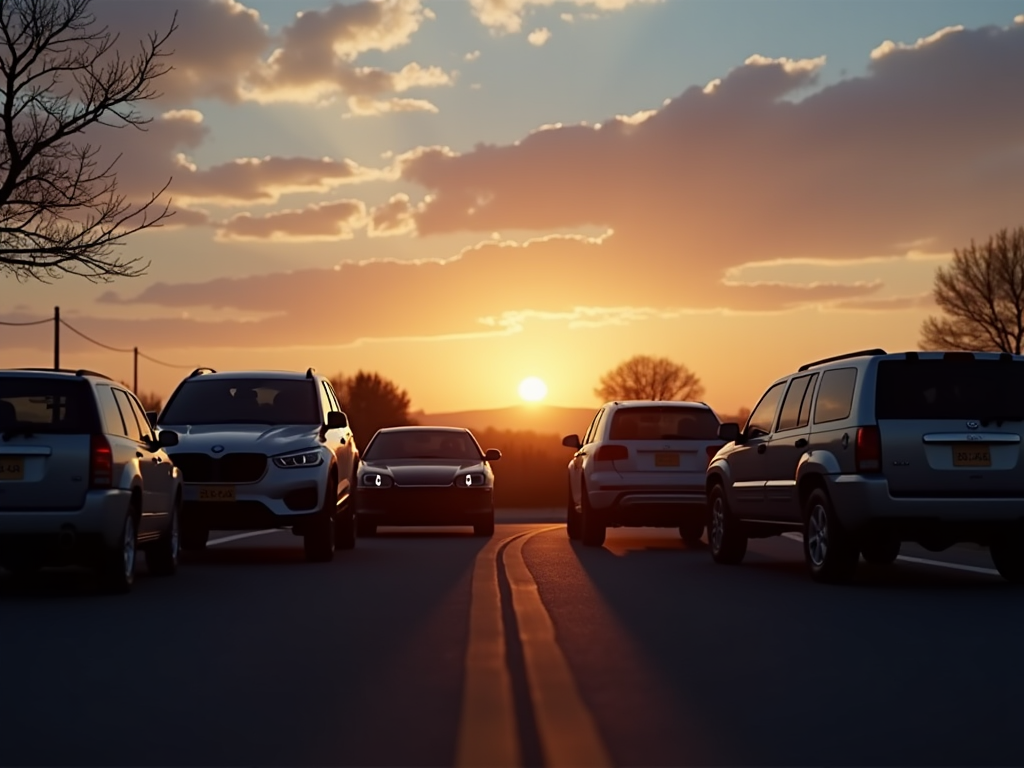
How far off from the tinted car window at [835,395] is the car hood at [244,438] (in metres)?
5.91

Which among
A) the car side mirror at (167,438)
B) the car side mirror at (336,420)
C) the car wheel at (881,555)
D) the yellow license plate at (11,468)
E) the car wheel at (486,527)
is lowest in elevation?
the car wheel at (486,527)

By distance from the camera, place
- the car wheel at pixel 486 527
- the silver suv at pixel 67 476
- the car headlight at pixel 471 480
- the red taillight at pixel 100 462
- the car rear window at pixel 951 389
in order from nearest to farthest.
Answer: the silver suv at pixel 67 476 → the red taillight at pixel 100 462 → the car rear window at pixel 951 389 → the car headlight at pixel 471 480 → the car wheel at pixel 486 527

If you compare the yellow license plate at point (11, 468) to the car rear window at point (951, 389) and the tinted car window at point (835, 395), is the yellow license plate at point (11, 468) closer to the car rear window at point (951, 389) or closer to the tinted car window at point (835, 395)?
the tinted car window at point (835, 395)

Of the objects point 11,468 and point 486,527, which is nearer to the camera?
point 11,468

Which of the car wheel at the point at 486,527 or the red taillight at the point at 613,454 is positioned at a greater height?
the red taillight at the point at 613,454

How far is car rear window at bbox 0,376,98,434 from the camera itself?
523 inches

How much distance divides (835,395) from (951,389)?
1.03 metres

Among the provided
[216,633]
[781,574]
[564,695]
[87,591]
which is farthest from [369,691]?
[781,574]

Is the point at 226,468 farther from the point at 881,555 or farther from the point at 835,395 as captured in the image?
the point at 881,555

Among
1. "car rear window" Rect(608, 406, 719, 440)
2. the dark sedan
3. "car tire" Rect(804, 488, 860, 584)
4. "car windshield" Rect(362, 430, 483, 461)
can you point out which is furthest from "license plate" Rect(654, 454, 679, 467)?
"car tire" Rect(804, 488, 860, 584)

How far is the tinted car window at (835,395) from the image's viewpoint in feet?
46.6

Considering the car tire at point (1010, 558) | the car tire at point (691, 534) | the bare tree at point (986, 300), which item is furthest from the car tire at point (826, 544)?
the bare tree at point (986, 300)

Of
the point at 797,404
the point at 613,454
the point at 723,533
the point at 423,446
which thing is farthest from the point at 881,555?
the point at 423,446

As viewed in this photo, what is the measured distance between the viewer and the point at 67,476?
13.1 m
